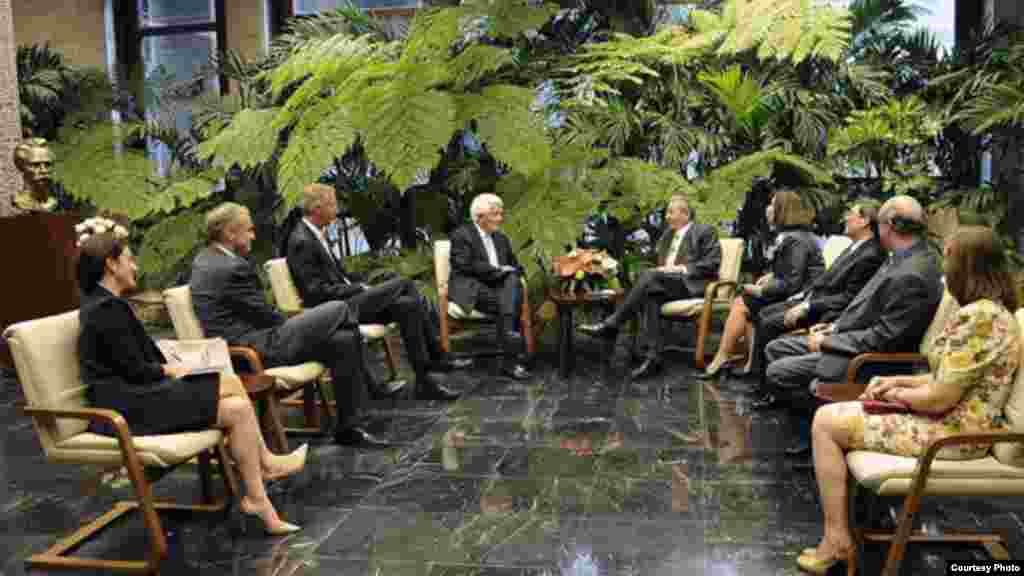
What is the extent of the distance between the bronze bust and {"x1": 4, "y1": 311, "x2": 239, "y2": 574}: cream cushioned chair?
3906 millimetres

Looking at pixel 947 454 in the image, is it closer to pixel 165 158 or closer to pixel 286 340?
pixel 286 340

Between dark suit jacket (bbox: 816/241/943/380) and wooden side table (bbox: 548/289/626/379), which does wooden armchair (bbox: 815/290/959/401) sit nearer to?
dark suit jacket (bbox: 816/241/943/380)

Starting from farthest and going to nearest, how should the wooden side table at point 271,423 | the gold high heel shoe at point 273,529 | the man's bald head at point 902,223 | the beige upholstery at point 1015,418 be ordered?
the wooden side table at point 271,423 → the man's bald head at point 902,223 → the gold high heel shoe at point 273,529 → the beige upholstery at point 1015,418

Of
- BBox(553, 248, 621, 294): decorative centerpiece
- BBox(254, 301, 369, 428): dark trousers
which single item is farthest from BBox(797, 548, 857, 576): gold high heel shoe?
BBox(553, 248, 621, 294): decorative centerpiece

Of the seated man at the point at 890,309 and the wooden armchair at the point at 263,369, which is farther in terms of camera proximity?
the wooden armchair at the point at 263,369

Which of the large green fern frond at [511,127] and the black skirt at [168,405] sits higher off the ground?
the large green fern frond at [511,127]

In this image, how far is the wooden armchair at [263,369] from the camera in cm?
439

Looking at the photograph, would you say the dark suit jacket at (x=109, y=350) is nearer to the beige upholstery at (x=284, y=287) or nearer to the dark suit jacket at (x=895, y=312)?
the beige upholstery at (x=284, y=287)

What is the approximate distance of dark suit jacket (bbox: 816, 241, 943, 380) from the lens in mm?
3871

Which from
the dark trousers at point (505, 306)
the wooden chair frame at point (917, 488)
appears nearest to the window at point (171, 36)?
the dark trousers at point (505, 306)

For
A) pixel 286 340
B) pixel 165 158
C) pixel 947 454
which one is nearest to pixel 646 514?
pixel 947 454

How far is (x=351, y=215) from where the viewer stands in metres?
8.45

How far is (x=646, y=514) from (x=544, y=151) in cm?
371

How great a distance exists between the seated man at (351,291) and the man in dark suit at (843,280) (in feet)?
6.43
